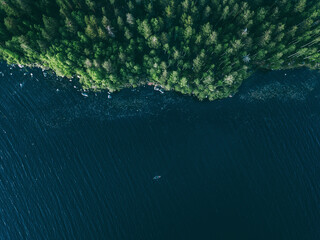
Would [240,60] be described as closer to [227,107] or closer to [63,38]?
[227,107]

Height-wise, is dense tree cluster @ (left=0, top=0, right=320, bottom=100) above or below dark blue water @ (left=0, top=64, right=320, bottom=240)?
above

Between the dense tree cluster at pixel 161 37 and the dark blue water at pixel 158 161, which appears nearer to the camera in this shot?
the dense tree cluster at pixel 161 37

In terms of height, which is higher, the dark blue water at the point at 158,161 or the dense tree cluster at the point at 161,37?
the dense tree cluster at the point at 161,37

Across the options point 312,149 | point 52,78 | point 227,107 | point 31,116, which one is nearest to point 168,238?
point 227,107

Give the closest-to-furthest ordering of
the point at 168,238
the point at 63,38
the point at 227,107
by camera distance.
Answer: the point at 63,38 → the point at 168,238 → the point at 227,107

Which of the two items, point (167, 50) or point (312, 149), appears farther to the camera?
point (312, 149)
